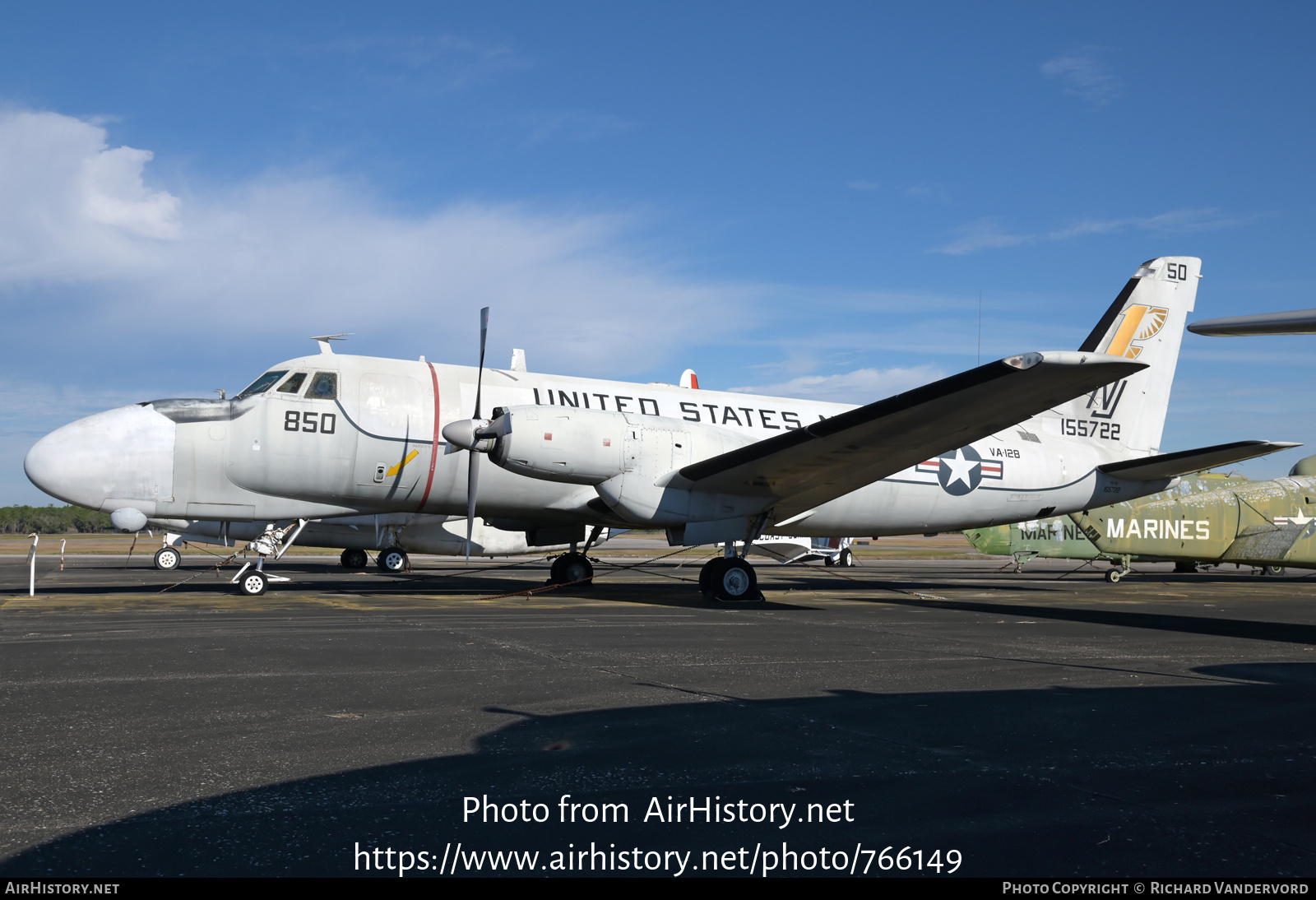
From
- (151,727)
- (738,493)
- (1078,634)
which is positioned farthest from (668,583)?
(151,727)

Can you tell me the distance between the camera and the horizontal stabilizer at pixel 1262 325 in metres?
7.64

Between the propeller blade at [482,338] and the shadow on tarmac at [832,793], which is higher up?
the propeller blade at [482,338]

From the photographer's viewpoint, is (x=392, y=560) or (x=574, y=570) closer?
(x=574, y=570)

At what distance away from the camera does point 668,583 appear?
22531 mm

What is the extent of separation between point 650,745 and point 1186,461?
16413 mm

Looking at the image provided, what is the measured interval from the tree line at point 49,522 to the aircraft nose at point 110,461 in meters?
109

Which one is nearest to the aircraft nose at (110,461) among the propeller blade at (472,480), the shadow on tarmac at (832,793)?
the propeller blade at (472,480)

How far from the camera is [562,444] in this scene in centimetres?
1396

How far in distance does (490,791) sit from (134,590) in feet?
52.3

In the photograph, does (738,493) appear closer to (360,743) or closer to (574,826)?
(360,743)

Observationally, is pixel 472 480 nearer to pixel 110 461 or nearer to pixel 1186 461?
pixel 110 461

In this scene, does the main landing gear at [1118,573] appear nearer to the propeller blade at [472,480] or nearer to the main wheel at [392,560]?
the propeller blade at [472,480]

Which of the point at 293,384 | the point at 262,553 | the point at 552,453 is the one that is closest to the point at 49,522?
the point at 262,553

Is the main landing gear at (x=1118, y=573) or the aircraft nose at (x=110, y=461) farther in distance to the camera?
the main landing gear at (x=1118, y=573)
